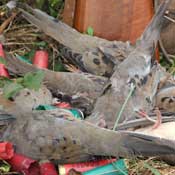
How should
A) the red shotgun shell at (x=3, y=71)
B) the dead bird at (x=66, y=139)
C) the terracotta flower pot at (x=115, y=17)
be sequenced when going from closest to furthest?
the dead bird at (x=66, y=139) < the red shotgun shell at (x=3, y=71) < the terracotta flower pot at (x=115, y=17)

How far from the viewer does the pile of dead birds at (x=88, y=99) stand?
3.76 metres

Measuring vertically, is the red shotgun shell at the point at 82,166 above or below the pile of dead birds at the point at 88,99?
below

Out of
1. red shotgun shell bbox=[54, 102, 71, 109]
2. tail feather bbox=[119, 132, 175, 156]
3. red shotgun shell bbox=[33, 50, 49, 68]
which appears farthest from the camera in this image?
red shotgun shell bbox=[33, 50, 49, 68]

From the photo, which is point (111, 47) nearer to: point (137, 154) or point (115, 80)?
point (115, 80)

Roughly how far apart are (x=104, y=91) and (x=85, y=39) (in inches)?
24.6

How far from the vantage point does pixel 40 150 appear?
3781mm

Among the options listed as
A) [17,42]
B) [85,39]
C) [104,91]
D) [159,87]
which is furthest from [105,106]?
[17,42]

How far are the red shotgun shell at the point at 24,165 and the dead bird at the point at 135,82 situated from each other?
467 millimetres

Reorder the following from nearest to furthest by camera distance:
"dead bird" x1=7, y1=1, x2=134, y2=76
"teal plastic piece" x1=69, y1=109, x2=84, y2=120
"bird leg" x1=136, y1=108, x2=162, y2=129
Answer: "bird leg" x1=136, y1=108, x2=162, y2=129 → "teal plastic piece" x1=69, y1=109, x2=84, y2=120 → "dead bird" x1=7, y1=1, x2=134, y2=76

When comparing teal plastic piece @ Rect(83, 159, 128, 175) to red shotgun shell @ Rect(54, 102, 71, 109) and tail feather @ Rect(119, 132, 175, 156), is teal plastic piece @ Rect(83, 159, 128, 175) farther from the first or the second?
red shotgun shell @ Rect(54, 102, 71, 109)

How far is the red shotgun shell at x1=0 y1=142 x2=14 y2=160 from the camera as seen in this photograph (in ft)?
12.3

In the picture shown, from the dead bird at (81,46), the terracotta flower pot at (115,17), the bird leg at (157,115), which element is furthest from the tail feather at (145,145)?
the terracotta flower pot at (115,17)

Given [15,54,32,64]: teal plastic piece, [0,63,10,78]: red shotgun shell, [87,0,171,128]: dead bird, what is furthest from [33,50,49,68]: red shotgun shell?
[87,0,171,128]: dead bird

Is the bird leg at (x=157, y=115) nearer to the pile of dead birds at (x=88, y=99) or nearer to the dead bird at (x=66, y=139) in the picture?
the pile of dead birds at (x=88, y=99)
